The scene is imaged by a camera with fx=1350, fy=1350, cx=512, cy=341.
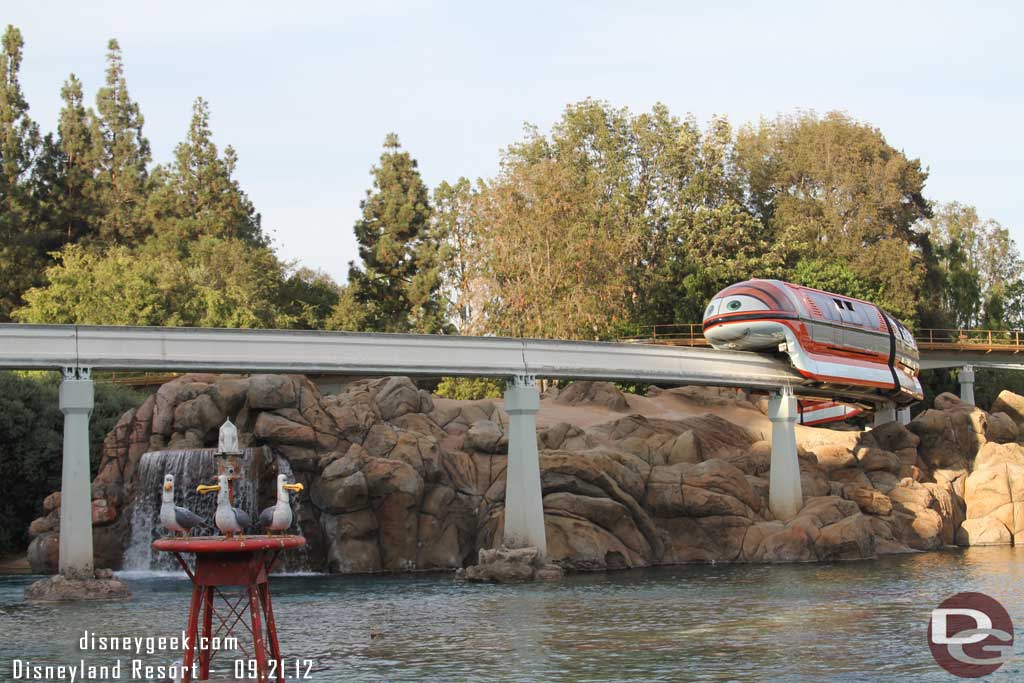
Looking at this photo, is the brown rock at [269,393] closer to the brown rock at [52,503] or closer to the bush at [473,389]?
the brown rock at [52,503]

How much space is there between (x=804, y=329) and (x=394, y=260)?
4397 cm

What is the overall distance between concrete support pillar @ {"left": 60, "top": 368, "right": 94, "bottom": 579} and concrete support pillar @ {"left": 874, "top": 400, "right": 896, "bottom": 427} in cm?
3804

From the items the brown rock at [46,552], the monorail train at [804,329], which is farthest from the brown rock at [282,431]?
the monorail train at [804,329]

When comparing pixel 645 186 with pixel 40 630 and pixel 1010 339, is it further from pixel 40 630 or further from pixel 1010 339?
pixel 40 630

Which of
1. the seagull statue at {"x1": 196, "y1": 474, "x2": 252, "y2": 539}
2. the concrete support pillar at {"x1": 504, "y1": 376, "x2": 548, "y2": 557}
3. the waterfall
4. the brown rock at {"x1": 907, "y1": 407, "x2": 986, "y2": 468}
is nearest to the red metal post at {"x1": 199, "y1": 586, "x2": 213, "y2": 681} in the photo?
the seagull statue at {"x1": 196, "y1": 474, "x2": 252, "y2": 539}

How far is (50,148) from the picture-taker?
89.2m

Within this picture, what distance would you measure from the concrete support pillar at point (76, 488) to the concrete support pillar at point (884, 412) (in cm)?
3804

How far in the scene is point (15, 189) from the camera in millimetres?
83875

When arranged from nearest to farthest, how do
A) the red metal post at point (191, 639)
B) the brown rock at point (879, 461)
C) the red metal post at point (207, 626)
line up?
the red metal post at point (191, 639), the red metal post at point (207, 626), the brown rock at point (879, 461)

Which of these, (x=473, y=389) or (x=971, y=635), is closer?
(x=971, y=635)

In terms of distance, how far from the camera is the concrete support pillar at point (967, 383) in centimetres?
8600

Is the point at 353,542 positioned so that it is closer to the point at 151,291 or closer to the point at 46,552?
the point at 46,552

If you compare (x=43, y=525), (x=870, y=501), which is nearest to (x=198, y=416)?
(x=43, y=525)

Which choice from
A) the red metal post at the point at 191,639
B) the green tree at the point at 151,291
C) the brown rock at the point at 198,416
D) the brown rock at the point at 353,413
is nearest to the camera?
the red metal post at the point at 191,639
